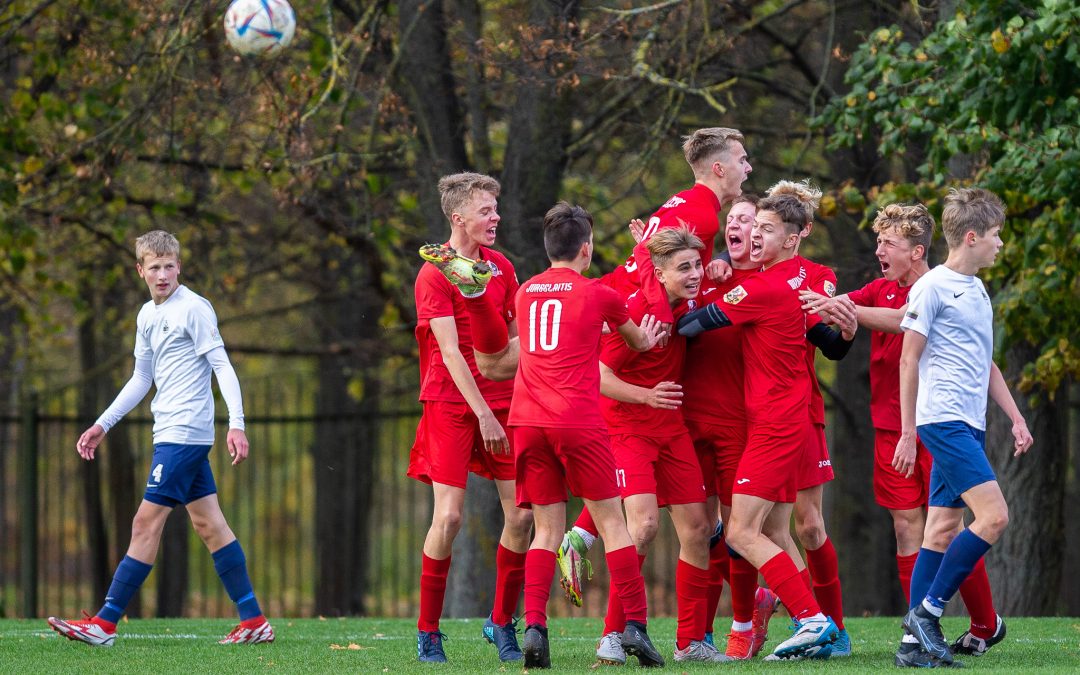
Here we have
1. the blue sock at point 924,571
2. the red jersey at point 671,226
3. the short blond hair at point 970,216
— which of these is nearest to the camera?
the short blond hair at point 970,216

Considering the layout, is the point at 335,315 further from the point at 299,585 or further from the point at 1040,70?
the point at 1040,70

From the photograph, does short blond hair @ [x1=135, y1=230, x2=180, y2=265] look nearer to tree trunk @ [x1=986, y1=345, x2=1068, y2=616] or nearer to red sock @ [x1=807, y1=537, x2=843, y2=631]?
red sock @ [x1=807, y1=537, x2=843, y2=631]

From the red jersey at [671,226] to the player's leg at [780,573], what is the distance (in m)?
0.91

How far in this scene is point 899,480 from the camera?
21.5 feet

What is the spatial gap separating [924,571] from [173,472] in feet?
11.6

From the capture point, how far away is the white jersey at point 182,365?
666 centimetres

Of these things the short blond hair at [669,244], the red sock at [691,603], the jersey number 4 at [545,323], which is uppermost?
the short blond hair at [669,244]

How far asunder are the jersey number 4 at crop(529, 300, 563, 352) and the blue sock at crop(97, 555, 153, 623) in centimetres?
247

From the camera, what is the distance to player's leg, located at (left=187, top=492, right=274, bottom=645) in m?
6.79

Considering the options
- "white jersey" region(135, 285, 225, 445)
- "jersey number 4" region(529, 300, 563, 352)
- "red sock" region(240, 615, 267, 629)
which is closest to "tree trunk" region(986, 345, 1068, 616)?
"jersey number 4" region(529, 300, 563, 352)

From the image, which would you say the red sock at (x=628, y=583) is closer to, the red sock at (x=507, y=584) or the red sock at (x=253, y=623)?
the red sock at (x=507, y=584)

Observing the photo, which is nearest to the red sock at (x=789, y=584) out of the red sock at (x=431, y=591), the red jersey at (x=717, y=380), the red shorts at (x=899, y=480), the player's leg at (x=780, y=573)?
the player's leg at (x=780, y=573)

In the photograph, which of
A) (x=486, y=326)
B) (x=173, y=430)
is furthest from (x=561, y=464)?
(x=173, y=430)

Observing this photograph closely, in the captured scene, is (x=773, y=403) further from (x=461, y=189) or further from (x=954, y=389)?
(x=461, y=189)
